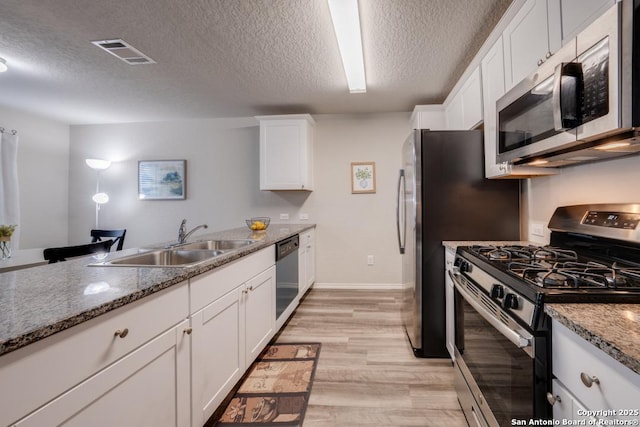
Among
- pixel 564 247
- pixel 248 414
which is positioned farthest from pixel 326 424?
pixel 564 247

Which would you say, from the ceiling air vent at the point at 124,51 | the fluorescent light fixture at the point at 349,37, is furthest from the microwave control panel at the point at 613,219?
the ceiling air vent at the point at 124,51

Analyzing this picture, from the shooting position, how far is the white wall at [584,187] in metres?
1.36

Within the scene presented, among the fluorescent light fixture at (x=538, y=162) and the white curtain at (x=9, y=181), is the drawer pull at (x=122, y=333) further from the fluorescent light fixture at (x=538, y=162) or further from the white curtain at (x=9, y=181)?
the white curtain at (x=9, y=181)

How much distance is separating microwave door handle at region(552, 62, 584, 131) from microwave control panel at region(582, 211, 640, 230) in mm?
522

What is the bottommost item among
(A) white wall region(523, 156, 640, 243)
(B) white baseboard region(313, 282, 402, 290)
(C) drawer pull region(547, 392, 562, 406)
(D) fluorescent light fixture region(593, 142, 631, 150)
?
(B) white baseboard region(313, 282, 402, 290)

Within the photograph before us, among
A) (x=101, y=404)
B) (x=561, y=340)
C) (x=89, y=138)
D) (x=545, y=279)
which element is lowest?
→ (x=101, y=404)

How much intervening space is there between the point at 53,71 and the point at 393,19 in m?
3.23

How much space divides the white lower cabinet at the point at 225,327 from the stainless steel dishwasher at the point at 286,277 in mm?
267

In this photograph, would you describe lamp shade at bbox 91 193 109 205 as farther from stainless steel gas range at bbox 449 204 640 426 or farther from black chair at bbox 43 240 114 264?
stainless steel gas range at bbox 449 204 640 426

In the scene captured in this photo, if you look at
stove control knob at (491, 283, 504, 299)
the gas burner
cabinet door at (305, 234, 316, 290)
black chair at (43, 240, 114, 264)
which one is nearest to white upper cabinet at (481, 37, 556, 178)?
the gas burner

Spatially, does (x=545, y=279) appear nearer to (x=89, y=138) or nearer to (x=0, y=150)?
(x=0, y=150)

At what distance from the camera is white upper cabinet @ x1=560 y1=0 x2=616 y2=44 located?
1.14 meters

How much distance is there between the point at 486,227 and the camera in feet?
7.24

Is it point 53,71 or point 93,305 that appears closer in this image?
point 93,305
